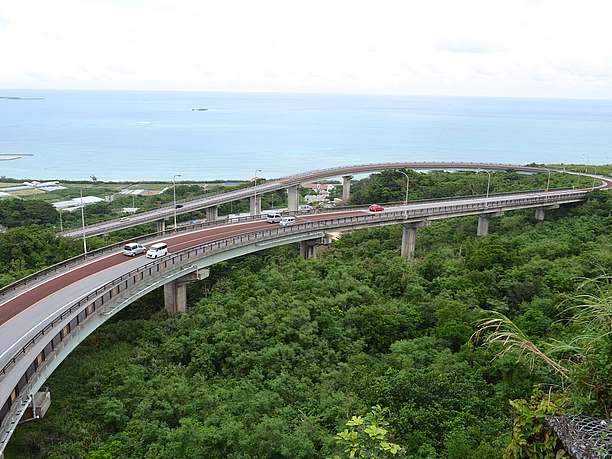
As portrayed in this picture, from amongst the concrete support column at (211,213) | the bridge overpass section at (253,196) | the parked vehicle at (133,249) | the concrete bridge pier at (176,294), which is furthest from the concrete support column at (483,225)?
the parked vehicle at (133,249)

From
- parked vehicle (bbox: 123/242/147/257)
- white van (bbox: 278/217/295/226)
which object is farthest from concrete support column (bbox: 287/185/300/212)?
parked vehicle (bbox: 123/242/147/257)

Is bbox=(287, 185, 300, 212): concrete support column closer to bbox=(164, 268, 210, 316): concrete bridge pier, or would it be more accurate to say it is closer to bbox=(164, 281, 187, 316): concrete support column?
bbox=(164, 268, 210, 316): concrete bridge pier

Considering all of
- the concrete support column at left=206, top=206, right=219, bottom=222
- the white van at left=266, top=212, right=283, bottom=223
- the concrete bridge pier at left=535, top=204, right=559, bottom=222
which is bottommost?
the concrete support column at left=206, top=206, right=219, bottom=222

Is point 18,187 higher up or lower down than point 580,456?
lower down

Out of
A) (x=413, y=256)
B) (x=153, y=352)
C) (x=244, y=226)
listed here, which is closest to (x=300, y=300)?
(x=153, y=352)

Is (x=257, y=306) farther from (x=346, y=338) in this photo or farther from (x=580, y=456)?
(x=580, y=456)

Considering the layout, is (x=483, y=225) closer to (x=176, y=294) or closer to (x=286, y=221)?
(x=286, y=221)
